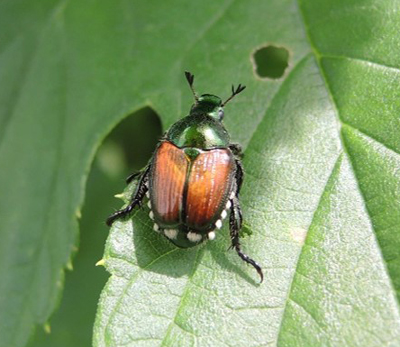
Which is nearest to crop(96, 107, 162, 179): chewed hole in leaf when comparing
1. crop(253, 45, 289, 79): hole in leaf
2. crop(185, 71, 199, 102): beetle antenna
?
crop(185, 71, 199, 102): beetle antenna

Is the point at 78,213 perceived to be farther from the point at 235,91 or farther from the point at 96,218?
the point at 96,218

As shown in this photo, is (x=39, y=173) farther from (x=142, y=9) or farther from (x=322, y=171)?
(x=322, y=171)

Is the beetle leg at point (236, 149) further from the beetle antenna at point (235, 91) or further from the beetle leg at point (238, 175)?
the beetle antenna at point (235, 91)

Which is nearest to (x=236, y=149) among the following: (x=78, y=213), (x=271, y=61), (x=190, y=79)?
(x=190, y=79)

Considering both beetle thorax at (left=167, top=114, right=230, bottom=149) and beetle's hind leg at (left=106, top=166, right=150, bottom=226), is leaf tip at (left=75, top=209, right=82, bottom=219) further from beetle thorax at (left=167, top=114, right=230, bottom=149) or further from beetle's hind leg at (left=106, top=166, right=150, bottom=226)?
beetle thorax at (left=167, top=114, right=230, bottom=149)

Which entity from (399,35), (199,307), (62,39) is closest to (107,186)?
(62,39)

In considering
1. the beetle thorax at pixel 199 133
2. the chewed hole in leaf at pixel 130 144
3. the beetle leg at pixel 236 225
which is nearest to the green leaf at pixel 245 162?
the beetle leg at pixel 236 225
